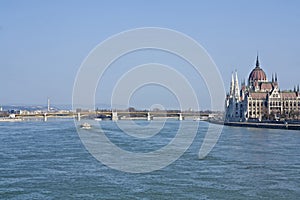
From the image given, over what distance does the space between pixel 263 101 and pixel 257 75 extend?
7.45 meters

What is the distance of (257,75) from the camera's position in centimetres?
6556

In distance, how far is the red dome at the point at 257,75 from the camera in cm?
6525

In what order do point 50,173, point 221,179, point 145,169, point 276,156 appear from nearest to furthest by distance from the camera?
point 221,179, point 50,173, point 145,169, point 276,156

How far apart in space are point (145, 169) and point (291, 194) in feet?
14.7

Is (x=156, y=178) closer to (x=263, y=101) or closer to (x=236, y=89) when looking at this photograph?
(x=263, y=101)

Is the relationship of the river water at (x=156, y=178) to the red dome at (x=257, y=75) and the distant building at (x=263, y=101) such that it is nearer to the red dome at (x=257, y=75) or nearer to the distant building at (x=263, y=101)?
the distant building at (x=263, y=101)

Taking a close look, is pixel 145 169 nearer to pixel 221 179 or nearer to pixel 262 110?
pixel 221 179

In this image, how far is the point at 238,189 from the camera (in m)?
10.3

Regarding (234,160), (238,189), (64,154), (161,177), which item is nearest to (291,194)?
(238,189)

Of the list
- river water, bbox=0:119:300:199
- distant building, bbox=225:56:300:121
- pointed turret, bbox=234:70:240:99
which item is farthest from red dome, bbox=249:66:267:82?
river water, bbox=0:119:300:199

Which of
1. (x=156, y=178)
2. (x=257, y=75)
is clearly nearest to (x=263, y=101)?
(x=257, y=75)

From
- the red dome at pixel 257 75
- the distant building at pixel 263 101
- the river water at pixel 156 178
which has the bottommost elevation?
the river water at pixel 156 178

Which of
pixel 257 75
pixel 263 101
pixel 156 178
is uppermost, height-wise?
pixel 257 75

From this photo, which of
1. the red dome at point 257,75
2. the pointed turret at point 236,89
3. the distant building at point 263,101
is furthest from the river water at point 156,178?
the pointed turret at point 236,89
